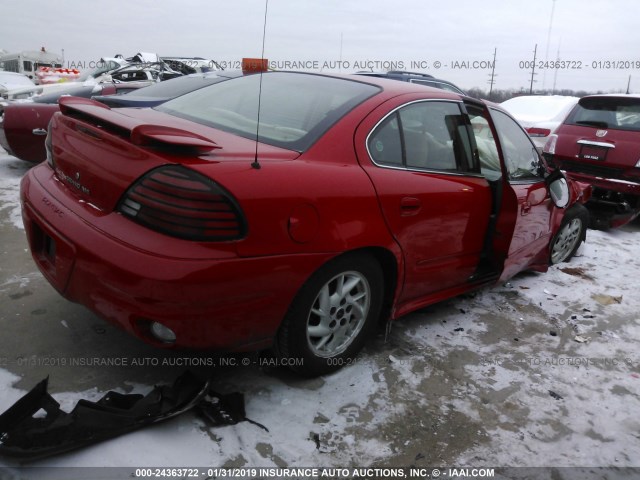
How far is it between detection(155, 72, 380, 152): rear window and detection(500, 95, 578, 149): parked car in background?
5.51 m

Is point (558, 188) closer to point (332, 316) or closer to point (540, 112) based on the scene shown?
point (332, 316)

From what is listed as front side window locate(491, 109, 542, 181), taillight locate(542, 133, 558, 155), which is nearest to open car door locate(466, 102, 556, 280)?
front side window locate(491, 109, 542, 181)

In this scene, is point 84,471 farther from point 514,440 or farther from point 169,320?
point 514,440

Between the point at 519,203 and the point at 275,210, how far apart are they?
199cm

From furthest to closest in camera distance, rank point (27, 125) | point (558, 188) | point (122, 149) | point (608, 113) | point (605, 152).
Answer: point (608, 113) → point (605, 152) → point (27, 125) → point (558, 188) → point (122, 149)

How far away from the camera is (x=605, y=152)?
6.27 m

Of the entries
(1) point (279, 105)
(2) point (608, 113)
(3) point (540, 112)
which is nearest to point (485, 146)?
(1) point (279, 105)

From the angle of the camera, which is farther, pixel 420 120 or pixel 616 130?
pixel 616 130

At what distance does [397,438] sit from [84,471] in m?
1.26

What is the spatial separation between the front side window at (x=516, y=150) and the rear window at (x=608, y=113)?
312cm

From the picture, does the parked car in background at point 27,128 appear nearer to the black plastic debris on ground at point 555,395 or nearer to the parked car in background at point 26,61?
the black plastic debris on ground at point 555,395

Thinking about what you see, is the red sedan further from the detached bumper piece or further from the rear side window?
the detached bumper piece

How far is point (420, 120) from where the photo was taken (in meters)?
2.92

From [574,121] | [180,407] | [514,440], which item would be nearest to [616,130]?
[574,121]
